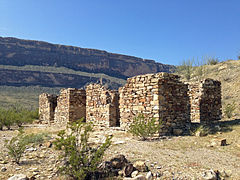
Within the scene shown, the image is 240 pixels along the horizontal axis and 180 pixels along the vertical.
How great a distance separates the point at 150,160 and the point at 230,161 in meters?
2.05

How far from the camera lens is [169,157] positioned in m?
5.23

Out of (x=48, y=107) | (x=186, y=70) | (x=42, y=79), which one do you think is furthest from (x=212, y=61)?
(x=42, y=79)

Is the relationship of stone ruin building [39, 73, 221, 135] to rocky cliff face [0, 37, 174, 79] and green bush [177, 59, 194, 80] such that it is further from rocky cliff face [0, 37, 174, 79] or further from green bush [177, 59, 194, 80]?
rocky cliff face [0, 37, 174, 79]

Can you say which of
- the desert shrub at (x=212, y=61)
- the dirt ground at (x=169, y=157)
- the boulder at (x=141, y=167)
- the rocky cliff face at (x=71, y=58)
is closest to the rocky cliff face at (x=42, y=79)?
the rocky cliff face at (x=71, y=58)

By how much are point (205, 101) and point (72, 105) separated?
7614 mm

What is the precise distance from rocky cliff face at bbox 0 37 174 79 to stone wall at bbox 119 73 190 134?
5939cm

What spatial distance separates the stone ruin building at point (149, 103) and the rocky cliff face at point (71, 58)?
5429cm

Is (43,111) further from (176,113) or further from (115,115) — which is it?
(176,113)

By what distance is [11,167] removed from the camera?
192 inches

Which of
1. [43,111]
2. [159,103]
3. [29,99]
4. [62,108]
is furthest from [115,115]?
[29,99]

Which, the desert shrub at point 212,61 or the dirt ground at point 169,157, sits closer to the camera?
the dirt ground at point 169,157

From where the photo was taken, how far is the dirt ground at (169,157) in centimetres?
440

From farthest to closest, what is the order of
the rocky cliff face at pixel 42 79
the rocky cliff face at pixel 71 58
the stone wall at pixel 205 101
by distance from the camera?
the rocky cliff face at pixel 71 58, the rocky cliff face at pixel 42 79, the stone wall at pixel 205 101

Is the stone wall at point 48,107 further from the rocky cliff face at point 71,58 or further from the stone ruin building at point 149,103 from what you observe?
the rocky cliff face at point 71,58
